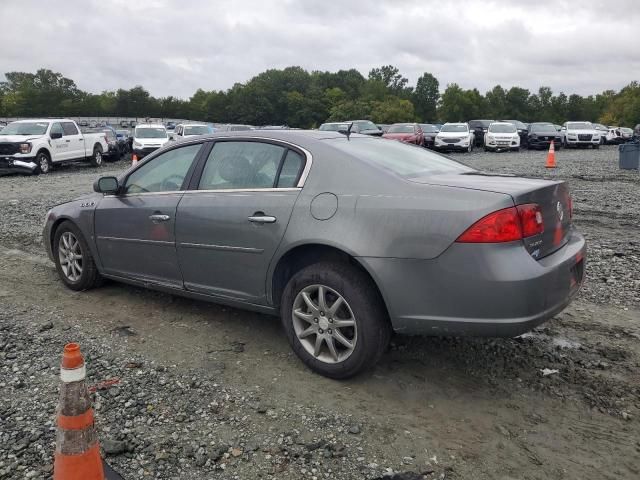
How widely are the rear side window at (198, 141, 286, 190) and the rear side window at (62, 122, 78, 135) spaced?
18601mm

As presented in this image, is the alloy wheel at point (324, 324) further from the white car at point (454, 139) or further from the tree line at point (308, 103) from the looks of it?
the tree line at point (308, 103)

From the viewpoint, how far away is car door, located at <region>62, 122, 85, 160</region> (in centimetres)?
2072

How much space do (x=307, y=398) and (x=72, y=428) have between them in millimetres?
1423

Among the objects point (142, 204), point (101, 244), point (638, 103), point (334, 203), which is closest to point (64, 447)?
point (334, 203)

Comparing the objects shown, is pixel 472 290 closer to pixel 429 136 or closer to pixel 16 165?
pixel 16 165

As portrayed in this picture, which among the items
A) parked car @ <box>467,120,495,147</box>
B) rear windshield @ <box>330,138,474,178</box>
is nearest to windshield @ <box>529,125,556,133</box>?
parked car @ <box>467,120,495,147</box>

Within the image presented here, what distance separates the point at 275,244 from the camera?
3738mm

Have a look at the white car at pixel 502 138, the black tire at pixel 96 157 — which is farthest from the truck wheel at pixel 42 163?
the white car at pixel 502 138

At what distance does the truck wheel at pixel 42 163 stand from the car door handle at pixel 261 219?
1742 centimetres

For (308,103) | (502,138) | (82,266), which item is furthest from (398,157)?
(308,103)

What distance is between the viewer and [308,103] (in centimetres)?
11250

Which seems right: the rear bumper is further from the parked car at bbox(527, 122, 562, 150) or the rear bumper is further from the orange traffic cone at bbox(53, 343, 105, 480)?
the parked car at bbox(527, 122, 562, 150)

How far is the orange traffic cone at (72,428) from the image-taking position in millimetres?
2342

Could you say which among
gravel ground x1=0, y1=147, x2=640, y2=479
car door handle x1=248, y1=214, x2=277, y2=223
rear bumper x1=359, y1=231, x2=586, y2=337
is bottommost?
gravel ground x1=0, y1=147, x2=640, y2=479
